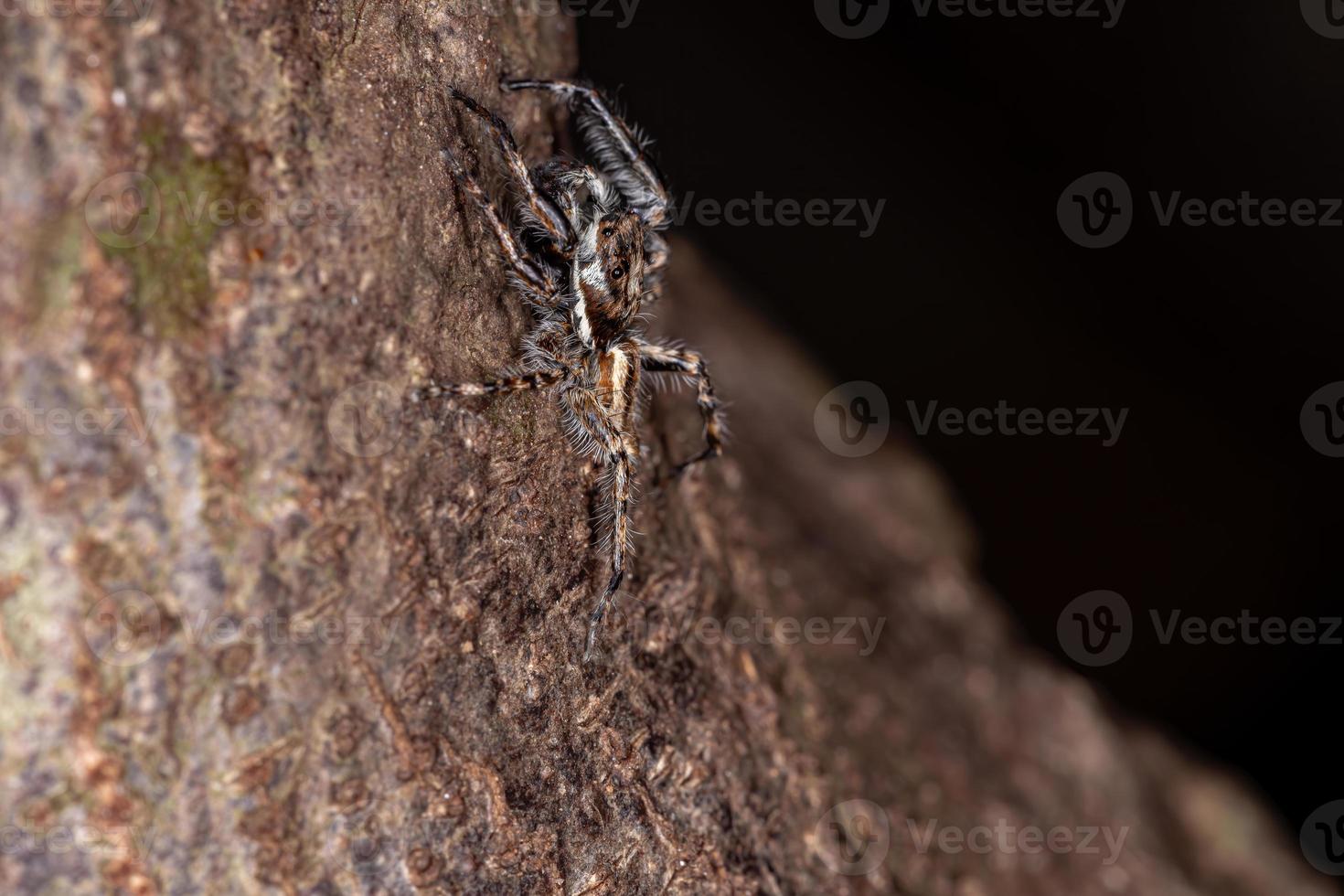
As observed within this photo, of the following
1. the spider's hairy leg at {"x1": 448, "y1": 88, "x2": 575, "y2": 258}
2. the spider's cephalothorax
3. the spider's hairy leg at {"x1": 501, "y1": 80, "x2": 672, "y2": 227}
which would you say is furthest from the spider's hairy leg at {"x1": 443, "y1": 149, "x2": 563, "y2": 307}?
the spider's hairy leg at {"x1": 501, "y1": 80, "x2": 672, "y2": 227}

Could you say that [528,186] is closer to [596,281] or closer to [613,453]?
[596,281]

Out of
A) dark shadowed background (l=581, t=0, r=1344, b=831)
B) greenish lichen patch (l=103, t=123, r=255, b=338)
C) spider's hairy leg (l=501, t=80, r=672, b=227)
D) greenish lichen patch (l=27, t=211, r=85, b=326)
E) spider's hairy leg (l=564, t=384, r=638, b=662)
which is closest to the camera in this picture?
greenish lichen patch (l=27, t=211, r=85, b=326)

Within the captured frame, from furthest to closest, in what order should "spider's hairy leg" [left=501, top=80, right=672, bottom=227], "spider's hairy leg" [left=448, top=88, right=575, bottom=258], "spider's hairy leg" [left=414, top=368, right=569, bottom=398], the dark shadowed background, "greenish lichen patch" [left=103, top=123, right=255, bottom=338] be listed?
1. the dark shadowed background
2. "spider's hairy leg" [left=501, top=80, right=672, bottom=227]
3. "spider's hairy leg" [left=448, top=88, right=575, bottom=258]
4. "spider's hairy leg" [left=414, top=368, right=569, bottom=398]
5. "greenish lichen patch" [left=103, top=123, right=255, bottom=338]

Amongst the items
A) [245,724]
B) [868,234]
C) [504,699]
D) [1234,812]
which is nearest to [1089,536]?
[1234,812]

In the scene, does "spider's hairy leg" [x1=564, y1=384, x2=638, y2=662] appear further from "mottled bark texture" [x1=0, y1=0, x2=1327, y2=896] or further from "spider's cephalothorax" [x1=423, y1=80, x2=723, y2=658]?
"mottled bark texture" [x1=0, y1=0, x2=1327, y2=896]

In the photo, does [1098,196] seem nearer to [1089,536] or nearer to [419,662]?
[1089,536]

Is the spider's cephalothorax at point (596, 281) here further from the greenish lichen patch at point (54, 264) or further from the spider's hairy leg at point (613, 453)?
the greenish lichen patch at point (54, 264)

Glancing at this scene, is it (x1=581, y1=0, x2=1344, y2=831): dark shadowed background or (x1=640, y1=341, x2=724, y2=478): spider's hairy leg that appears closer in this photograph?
(x1=640, y1=341, x2=724, y2=478): spider's hairy leg
